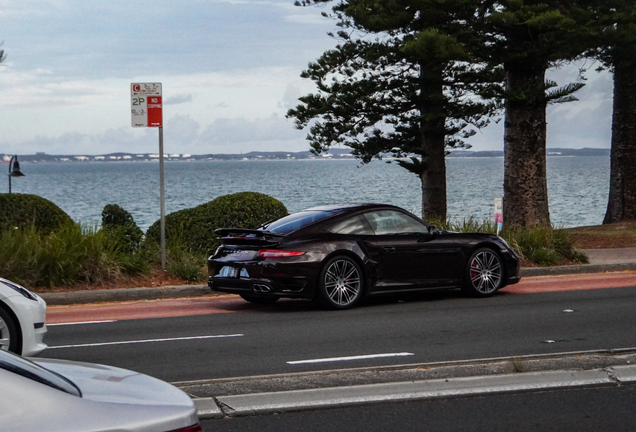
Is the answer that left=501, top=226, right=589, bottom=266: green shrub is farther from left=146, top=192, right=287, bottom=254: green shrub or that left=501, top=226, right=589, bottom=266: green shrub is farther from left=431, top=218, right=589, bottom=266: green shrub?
left=146, top=192, right=287, bottom=254: green shrub

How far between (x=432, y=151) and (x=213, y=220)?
783 centimetres

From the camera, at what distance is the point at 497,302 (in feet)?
40.3

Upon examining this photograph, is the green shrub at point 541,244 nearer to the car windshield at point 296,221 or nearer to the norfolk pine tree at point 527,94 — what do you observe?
the norfolk pine tree at point 527,94

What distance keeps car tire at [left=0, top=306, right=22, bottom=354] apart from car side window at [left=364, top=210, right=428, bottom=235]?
18.4 feet

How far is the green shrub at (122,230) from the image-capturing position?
15.5 m

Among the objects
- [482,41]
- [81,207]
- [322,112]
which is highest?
[482,41]

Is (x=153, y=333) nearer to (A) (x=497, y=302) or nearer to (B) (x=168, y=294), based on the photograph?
(B) (x=168, y=294)

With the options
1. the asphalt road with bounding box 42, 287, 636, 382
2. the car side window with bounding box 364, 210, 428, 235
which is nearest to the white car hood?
the asphalt road with bounding box 42, 287, 636, 382

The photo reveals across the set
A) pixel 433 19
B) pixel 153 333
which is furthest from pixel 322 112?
pixel 153 333

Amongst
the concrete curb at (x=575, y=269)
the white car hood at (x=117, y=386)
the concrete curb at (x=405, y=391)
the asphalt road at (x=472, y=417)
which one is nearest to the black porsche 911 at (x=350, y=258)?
the concrete curb at (x=575, y=269)

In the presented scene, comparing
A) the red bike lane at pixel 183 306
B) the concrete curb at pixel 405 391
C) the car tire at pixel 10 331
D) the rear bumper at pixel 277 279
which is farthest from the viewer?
the red bike lane at pixel 183 306

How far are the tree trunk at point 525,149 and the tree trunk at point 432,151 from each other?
6.25ft

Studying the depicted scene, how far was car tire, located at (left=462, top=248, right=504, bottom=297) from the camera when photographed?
496 inches

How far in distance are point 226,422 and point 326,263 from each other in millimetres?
5497
